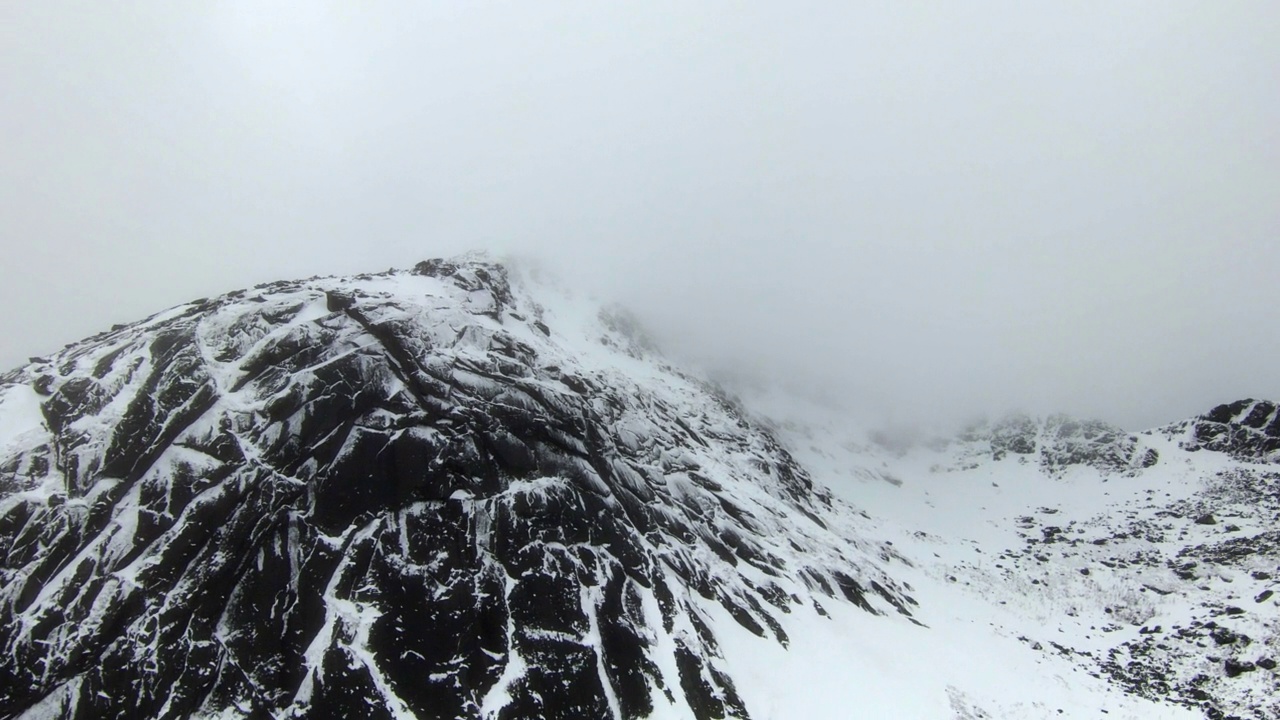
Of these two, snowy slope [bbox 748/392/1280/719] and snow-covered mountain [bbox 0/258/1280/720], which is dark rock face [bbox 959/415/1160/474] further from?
snow-covered mountain [bbox 0/258/1280/720]

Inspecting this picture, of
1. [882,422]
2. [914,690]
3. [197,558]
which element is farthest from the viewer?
[882,422]

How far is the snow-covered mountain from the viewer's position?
2600 centimetres

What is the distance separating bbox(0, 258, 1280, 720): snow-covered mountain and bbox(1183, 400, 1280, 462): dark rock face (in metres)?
37.2

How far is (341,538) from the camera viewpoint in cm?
3084

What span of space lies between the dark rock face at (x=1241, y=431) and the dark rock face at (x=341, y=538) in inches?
3585

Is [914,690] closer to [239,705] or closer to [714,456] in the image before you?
[714,456]

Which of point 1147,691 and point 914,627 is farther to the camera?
point 914,627

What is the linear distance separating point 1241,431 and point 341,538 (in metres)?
135

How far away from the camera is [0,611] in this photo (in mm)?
24531

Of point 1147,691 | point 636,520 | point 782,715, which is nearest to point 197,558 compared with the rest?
point 636,520

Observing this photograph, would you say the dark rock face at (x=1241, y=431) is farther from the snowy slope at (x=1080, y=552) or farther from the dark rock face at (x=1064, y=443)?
the dark rock face at (x=1064, y=443)

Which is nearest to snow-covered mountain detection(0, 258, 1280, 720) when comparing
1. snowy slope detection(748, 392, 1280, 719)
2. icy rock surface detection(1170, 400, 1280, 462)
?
Result: snowy slope detection(748, 392, 1280, 719)

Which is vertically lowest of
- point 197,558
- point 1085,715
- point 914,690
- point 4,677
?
point 4,677

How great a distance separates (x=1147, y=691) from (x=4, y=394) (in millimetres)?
79647
